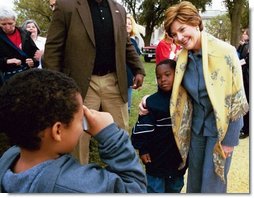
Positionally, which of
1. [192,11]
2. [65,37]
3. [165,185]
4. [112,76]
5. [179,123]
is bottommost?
[165,185]

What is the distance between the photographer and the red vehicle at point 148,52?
1.45 metres

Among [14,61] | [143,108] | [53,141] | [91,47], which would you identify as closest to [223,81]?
[143,108]

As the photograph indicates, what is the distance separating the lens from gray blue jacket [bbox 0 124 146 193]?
0.74 metres

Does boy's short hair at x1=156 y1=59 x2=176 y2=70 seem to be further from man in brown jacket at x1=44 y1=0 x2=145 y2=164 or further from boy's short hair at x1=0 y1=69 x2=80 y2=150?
boy's short hair at x1=0 y1=69 x2=80 y2=150

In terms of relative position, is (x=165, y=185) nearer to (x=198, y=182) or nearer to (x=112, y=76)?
(x=198, y=182)

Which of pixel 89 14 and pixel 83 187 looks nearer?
pixel 83 187

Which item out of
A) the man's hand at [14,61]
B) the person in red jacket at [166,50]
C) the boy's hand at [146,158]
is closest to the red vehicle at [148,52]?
the person in red jacket at [166,50]

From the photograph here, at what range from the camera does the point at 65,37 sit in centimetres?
148

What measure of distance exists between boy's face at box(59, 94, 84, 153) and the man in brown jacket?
711 mm

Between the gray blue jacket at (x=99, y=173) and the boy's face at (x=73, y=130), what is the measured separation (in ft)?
0.08

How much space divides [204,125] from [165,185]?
32cm

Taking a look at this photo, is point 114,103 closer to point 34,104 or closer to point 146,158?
point 146,158

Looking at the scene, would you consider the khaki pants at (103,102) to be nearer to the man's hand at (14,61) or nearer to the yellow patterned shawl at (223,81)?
the man's hand at (14,61)

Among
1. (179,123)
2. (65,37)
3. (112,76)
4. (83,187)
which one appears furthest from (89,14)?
(83,187)
